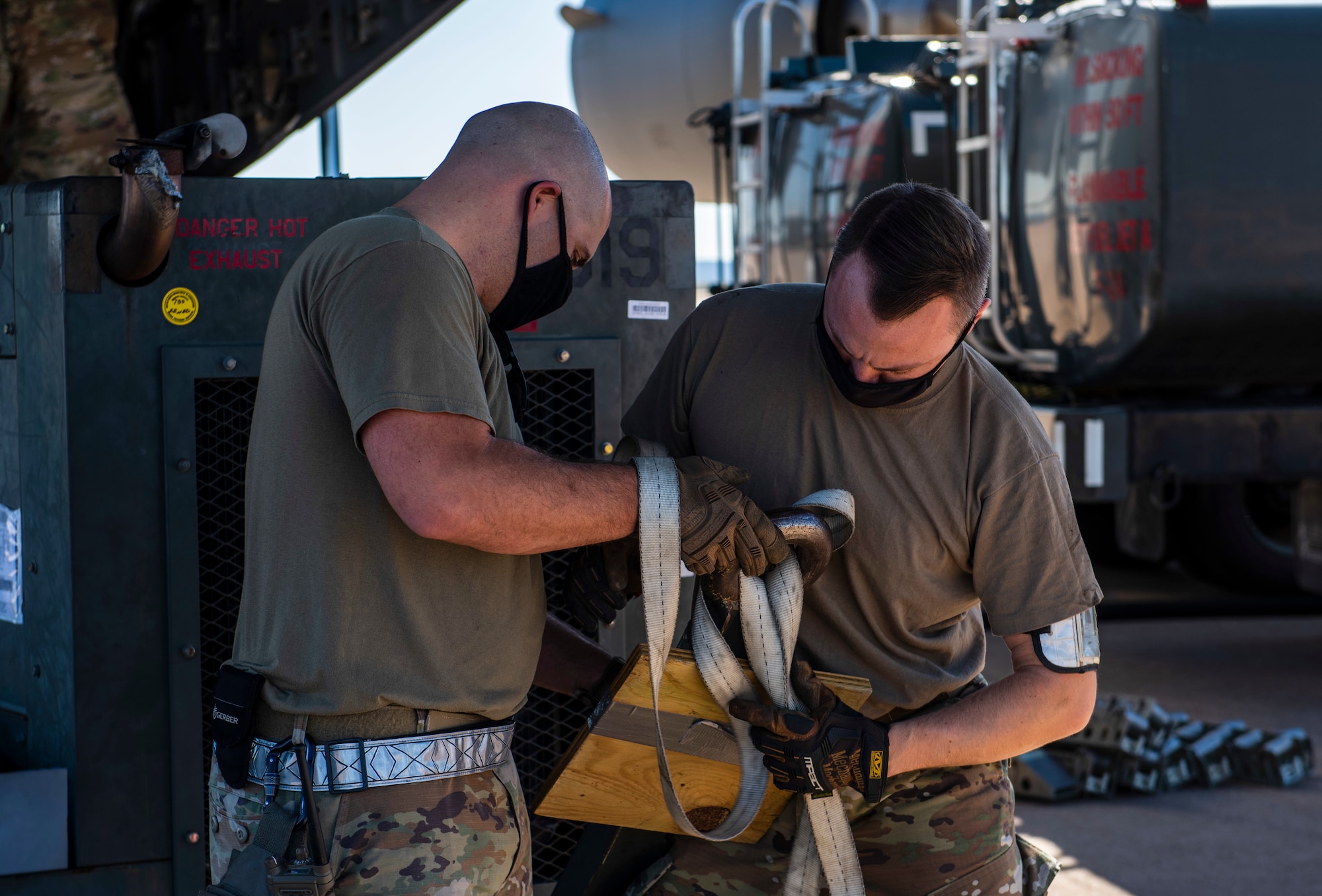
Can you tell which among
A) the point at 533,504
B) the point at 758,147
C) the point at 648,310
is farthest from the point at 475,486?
the point at 758,147

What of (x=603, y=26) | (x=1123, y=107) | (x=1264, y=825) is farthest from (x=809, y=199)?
(x=603, y=26)

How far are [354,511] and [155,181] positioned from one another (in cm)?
79

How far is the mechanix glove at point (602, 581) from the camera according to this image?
2.10 m

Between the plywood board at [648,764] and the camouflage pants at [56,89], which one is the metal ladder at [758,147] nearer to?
the camouflage pants at [56,89]

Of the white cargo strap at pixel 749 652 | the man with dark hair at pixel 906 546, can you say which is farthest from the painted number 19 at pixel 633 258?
the white cargo strap at pixel 749 652

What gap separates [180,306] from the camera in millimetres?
2383

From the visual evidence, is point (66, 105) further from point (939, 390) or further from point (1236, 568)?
point (1236, 568)

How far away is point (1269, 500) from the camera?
744cm

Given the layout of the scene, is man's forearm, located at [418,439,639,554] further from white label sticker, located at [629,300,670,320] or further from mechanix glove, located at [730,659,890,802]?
white label sticker, located at [629,300,670,320]

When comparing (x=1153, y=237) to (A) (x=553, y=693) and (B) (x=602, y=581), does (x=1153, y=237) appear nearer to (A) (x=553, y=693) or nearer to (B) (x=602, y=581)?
(A) (x=553, y=693)

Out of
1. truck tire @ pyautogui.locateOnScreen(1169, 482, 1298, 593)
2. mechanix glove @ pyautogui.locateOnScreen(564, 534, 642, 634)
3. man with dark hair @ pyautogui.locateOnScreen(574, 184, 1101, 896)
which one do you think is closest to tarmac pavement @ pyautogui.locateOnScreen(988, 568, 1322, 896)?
truck tire @ pyautogui.locateOnScreen(1169, 482, 1298, 593)

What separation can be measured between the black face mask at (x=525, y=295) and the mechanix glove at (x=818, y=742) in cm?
57

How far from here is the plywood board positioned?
2031 mm

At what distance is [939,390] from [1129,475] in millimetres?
3379
